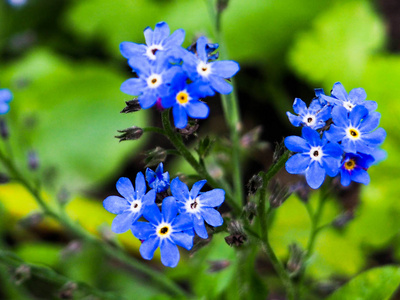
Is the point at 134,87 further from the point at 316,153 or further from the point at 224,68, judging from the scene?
the point at 316,153

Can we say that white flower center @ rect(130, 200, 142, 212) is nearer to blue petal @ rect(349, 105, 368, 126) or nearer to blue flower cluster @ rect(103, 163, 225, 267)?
blue flower cluster @ rect(103, 163, 225, 267)

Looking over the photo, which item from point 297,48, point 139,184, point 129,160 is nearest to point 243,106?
point 297,48

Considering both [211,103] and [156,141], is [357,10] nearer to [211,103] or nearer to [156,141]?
[211,103]

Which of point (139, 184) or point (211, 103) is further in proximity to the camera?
point (211, 103)

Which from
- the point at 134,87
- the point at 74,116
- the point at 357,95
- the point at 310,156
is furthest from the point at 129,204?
the point at 74,116

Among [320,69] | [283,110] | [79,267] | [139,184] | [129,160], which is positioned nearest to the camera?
[139,184]

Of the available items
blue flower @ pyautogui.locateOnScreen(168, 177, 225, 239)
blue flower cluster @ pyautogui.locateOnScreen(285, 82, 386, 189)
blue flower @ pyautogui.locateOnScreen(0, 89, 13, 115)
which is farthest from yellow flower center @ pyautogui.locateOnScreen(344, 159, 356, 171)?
blue flower @ pyautogui.locateOnScreen(0, 89, 13, 115)

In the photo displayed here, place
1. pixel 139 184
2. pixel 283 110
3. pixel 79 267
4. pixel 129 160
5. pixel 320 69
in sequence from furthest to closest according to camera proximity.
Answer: pixel 129 160
pixel 283 110
pixel 320 69
pixel 79 267
pixel 139 184
